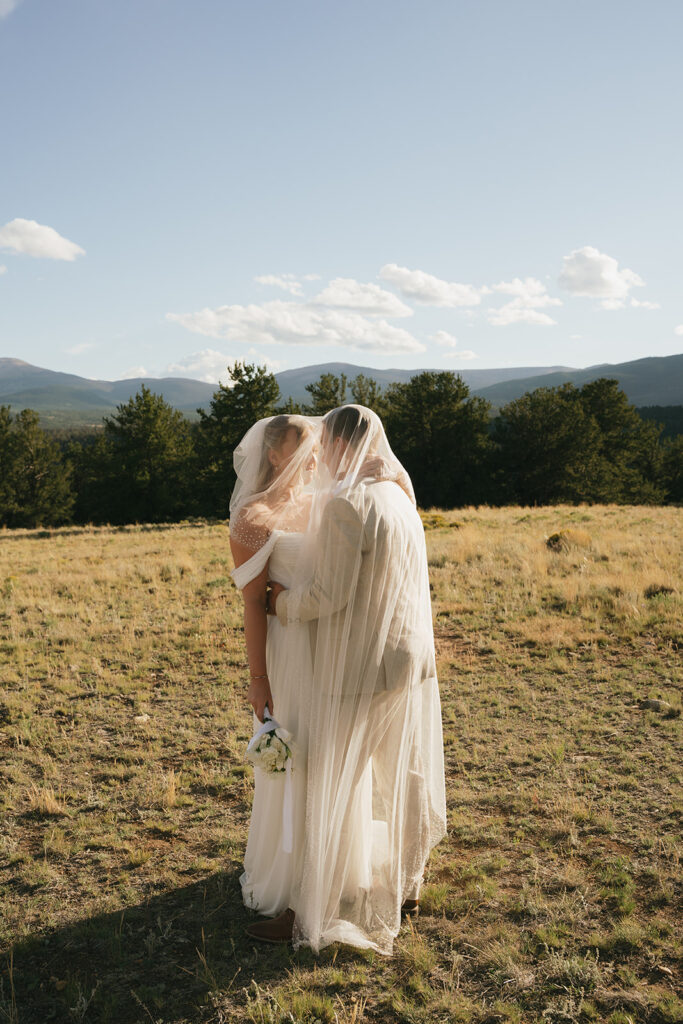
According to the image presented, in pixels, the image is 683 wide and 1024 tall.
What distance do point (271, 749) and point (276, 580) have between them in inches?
31.8

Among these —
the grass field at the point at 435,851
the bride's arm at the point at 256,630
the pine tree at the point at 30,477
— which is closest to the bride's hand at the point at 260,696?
the bride's arm at the point at 256,630

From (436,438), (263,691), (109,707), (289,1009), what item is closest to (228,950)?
(289,1009)

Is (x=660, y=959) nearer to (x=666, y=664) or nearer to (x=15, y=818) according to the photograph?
(x=15, y=818)

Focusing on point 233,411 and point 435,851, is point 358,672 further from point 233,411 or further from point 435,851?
point 233,411

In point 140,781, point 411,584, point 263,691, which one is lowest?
point 140,781

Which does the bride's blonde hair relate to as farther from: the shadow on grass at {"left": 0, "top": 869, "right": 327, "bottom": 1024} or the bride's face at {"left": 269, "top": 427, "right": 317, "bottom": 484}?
the shadow on grass at {"left": 0, "top": 869, "right": 327, "bottom": 1024}

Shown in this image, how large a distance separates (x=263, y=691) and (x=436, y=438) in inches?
1638

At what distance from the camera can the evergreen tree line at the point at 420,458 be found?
137 feet

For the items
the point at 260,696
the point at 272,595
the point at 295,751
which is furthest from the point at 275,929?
the point at 272,595

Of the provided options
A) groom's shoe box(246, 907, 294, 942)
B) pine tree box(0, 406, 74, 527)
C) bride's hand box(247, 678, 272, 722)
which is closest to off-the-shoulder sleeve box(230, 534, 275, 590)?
bride's hand box(247, 678, 272, 722)

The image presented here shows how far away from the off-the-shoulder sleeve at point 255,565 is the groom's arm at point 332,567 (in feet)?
0.66

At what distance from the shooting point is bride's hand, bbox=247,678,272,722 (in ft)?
11.0

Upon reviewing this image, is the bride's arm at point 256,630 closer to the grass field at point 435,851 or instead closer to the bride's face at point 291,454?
the bride's face at point 291,454

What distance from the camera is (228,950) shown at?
328cm
